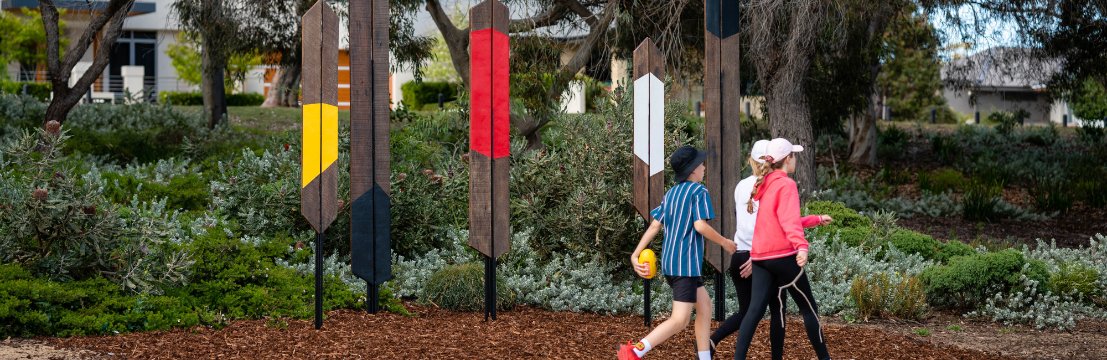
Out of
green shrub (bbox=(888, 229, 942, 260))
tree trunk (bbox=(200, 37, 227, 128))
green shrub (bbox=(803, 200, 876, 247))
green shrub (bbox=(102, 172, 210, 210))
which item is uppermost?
tree trunk (bbox=(200, 37, 227, 128))

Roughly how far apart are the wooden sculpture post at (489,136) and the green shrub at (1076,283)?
4.50 metres

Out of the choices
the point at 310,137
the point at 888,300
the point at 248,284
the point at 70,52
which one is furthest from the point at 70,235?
the point at 70,52

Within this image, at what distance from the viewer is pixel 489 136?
799cm

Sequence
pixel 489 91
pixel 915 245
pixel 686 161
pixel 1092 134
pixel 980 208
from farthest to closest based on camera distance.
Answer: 1. pixel 1092 134
2. pixel 980 208
3. pixel 915 245
4. pixel 489 91
5. pixel 686 161

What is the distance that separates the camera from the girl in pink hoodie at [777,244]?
20.0 feet

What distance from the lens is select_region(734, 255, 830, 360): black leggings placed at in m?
6.22

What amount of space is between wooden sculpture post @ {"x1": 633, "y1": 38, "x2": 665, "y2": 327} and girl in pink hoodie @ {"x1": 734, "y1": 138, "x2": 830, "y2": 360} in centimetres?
196

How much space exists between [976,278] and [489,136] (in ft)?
12.5

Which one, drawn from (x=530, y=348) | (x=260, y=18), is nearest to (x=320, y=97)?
(x=530, y=348)

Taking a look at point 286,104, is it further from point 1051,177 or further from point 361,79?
point 361,79


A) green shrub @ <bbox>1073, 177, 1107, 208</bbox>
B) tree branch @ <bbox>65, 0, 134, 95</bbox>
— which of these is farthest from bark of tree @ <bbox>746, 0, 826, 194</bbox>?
tree branch @ <bbox>65, 0, 134, 95</bbox>

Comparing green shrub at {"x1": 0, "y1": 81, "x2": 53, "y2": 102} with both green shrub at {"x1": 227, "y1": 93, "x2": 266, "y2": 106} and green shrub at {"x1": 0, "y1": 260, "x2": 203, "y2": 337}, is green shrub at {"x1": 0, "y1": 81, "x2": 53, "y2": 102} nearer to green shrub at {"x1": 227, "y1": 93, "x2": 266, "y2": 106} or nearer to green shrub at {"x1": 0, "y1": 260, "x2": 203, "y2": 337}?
green shrub at {"x1": 227, "y1": 93, "x2": 266, "y2": 106}

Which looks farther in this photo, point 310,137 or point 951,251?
point 951,251

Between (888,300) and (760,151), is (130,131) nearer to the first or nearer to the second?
(888,300)
